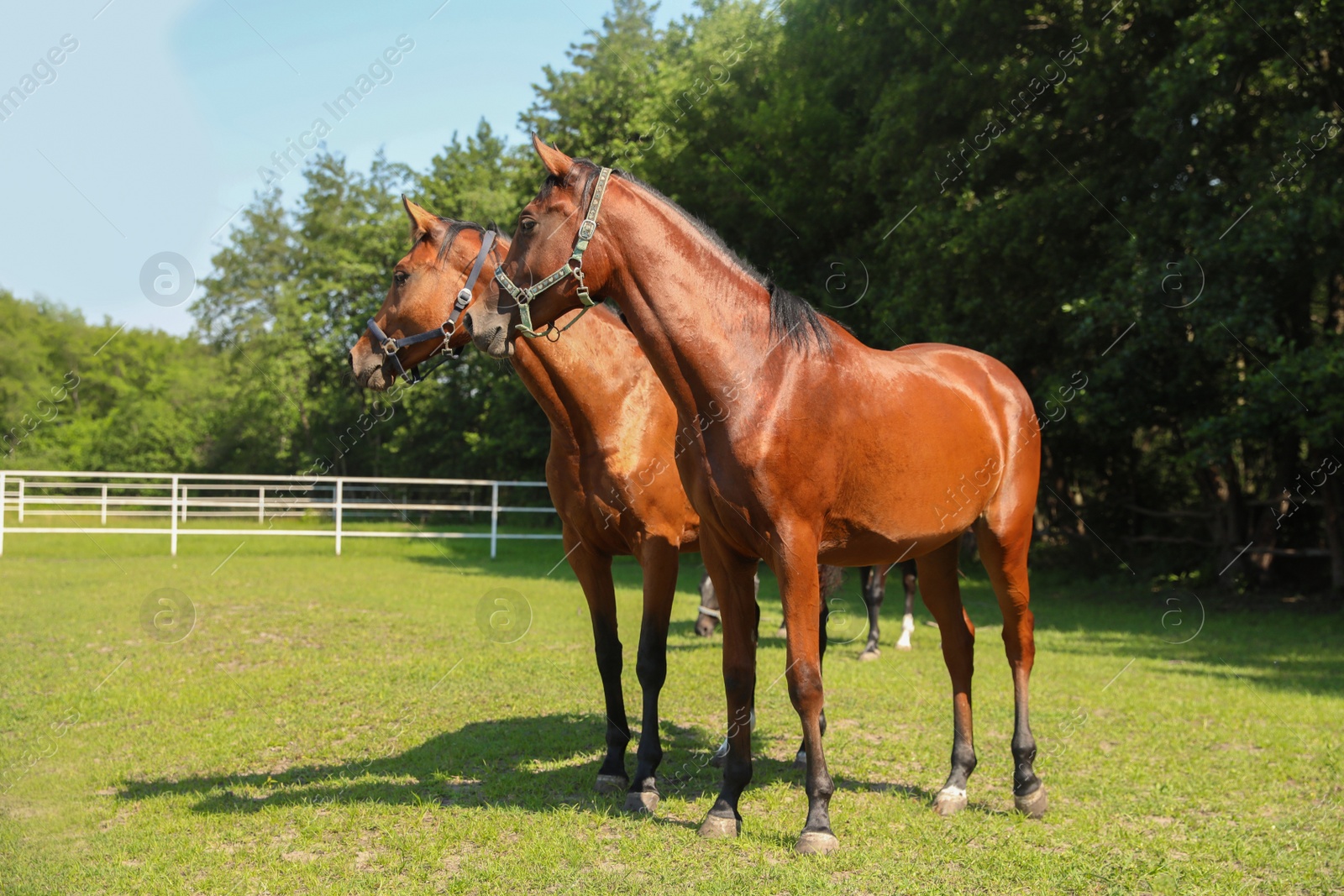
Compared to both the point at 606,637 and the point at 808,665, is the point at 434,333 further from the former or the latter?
the point at 808,665

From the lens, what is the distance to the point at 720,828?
402 centimetres

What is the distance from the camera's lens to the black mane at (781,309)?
4031mm

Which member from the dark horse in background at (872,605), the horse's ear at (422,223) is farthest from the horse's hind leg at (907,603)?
the horse's ear at (422,223)

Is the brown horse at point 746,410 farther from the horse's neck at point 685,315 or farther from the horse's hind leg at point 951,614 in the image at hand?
the horse's hind leg at point 951,614

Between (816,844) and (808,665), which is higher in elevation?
→ (808,665)

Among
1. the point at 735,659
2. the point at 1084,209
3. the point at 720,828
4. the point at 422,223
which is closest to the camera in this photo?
the point at 720,828

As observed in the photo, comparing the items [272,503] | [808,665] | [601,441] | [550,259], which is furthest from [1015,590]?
[272,503]

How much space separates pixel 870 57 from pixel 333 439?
2885 centimetres

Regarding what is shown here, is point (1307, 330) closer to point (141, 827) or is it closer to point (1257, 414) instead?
point (1257, 414)

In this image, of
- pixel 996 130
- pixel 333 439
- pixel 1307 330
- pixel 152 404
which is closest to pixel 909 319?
pixel 996 130

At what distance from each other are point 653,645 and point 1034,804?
1.99 m

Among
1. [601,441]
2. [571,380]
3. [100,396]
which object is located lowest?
[601,441]

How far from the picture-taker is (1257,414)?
40.1 ft

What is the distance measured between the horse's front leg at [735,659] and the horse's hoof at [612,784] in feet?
2.63
